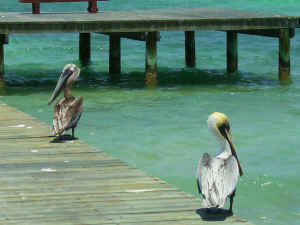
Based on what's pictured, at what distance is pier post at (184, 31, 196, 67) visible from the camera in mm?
26625

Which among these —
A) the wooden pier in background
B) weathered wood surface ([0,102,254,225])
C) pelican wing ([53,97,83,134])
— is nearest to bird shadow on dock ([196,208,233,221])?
weathered wood surface ([0,102,254,225])

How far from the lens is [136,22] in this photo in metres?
21.0

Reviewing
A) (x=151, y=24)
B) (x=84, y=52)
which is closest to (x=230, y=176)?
(x=151, y=24)

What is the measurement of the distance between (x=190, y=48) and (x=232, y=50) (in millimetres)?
2265

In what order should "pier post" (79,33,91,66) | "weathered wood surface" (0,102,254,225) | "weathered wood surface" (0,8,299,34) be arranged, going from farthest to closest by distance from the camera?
"pier post" (79,33,91,66)
"weathered wood surface" (0,8,299,34)
"weathered wood surface" (0,102,254,225)

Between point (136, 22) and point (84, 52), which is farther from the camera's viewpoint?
point (84, 52)

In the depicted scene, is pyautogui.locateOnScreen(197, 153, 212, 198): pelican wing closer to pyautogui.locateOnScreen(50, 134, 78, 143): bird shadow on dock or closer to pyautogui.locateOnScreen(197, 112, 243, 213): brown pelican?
pyautogui.locateOnScreen(197, 112, 243, 213): brown pelican

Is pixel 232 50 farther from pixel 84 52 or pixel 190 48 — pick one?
pixel 84 52

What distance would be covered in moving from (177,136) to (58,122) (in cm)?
519

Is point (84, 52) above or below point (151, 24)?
below

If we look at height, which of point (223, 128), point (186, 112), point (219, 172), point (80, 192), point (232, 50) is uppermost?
point (223, 128)

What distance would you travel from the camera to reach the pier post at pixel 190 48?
26.6 meters

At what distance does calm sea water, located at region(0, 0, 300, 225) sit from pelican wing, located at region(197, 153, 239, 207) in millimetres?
2813

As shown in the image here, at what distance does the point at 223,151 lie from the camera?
8.53 m
